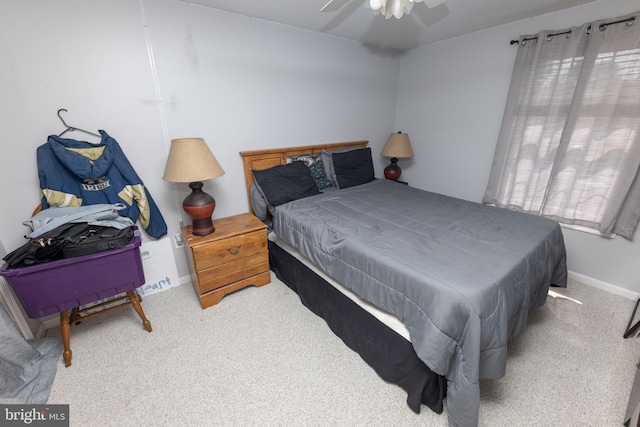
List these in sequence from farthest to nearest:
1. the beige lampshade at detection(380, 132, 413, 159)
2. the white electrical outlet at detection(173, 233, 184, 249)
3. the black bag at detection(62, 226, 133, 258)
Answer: the beige lampshade at detection(380, 132, 413, 159) < the white electrical outlet at detection(173, 233, 184, 249) < the black bag at detection(62, 226, 133, 258)

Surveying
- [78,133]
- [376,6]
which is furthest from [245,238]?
[376,6]

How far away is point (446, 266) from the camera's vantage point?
4.29ft

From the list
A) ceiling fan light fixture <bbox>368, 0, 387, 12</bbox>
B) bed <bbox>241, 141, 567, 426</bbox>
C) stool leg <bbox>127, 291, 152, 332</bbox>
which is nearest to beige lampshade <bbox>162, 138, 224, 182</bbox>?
bed <bbox>241, 141, 567, 426</bbox>

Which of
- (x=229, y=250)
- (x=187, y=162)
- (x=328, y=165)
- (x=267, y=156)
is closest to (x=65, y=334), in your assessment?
(x=229, y=250)

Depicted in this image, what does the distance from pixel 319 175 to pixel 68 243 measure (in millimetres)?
2014

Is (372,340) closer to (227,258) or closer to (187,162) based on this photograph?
(227,258)

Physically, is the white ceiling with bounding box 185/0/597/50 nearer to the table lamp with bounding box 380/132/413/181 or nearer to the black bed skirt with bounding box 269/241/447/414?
the table lamp with bounding box 380/132/413/181

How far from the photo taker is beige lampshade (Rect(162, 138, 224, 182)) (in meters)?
1.73

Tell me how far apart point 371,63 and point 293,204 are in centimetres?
207

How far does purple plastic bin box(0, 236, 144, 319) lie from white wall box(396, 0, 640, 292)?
3202mm

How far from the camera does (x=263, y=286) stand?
2291 mm

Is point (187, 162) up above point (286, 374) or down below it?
above

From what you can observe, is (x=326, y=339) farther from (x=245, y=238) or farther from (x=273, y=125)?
(x=273, y=125)

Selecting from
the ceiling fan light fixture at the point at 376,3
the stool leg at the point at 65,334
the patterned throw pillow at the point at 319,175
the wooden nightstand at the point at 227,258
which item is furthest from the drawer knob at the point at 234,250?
the ceiling fan light fixture at the point at 376,3
